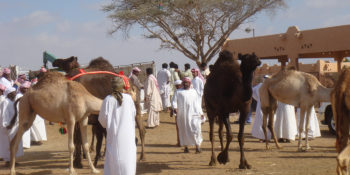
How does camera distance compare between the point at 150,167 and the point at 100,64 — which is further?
the point at 100,64

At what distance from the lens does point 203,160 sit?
34.5 feet

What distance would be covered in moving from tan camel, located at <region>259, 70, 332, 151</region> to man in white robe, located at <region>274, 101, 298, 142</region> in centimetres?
127

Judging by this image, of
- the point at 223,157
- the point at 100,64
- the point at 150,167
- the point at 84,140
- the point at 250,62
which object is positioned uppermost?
the point at 100,64

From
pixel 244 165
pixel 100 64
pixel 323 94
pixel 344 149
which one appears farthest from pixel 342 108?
pixel 100 64

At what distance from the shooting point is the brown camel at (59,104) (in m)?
8.64

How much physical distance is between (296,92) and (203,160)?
296 cm

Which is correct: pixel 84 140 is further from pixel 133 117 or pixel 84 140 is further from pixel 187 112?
pixel 187 112

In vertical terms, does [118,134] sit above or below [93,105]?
below

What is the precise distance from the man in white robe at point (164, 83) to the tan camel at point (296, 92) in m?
7.34

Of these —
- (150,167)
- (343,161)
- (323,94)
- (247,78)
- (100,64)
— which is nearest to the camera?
(343,161)

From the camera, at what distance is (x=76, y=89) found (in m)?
8.73

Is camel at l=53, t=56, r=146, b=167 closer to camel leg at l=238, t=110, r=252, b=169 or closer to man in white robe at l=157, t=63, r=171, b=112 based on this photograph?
camel leg at l=238, t=110, r=252, b=169

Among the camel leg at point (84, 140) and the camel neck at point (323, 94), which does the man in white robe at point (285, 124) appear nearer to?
the camel neck at point (323, 94)

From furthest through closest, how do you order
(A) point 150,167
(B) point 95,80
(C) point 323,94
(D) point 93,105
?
(C) point 323,94, (B) point 95,80, (A) point 150,167, (D) point 93,105
